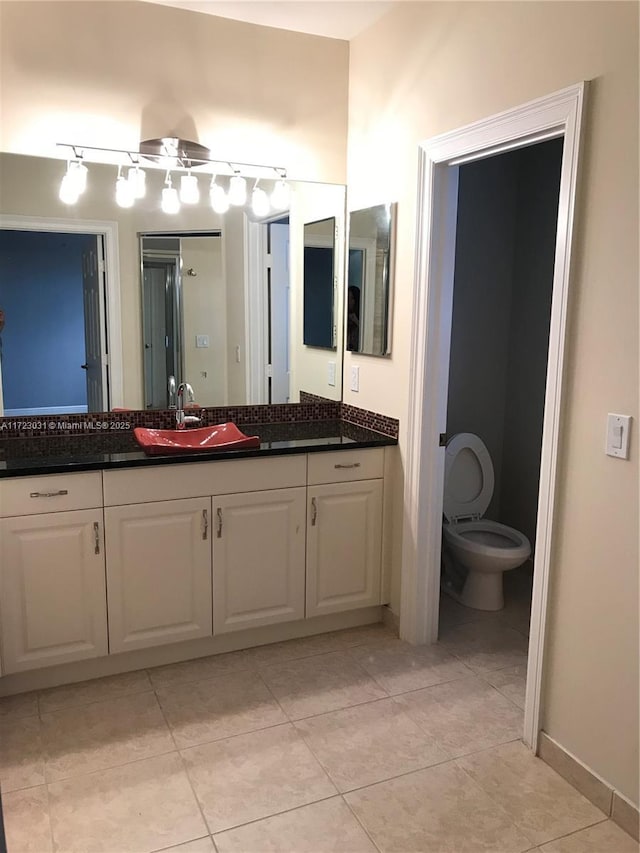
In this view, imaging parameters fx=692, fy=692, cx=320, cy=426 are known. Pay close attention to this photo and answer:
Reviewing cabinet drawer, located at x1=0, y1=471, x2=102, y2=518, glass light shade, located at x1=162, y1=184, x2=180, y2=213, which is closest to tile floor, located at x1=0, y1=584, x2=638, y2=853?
cabinet drawer, located at x1=0, y1=471, x2=102, y2=518

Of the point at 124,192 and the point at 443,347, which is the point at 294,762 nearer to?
the point at 443,347

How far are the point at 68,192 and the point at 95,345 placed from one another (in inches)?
24.6

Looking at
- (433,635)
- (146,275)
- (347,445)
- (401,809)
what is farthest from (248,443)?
(401,809)

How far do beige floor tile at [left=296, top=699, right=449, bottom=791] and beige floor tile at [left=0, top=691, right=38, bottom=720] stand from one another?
0.95 metres

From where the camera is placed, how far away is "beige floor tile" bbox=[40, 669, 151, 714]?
2508 mm

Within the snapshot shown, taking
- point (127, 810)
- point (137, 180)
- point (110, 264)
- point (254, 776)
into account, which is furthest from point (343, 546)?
point (137, 180)

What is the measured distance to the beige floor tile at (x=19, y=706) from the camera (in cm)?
242

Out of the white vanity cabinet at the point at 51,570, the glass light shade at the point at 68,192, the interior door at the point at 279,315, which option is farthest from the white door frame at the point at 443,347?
the glass light shade at the point at 68,192

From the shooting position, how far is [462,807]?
202cm

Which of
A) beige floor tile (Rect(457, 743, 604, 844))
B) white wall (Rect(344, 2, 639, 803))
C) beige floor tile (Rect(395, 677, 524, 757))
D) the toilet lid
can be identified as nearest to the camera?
white wall (Rect(344, 2, 639, 803))

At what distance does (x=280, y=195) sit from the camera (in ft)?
10.4

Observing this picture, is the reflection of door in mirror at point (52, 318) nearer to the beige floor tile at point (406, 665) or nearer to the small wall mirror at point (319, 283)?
the small wall mirror at point (319, 283)

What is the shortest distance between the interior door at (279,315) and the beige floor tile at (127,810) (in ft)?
5.64

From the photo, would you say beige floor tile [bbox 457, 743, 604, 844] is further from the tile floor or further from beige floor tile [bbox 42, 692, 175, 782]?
beige floor tile [bbox 42, 692, 175, 782]
